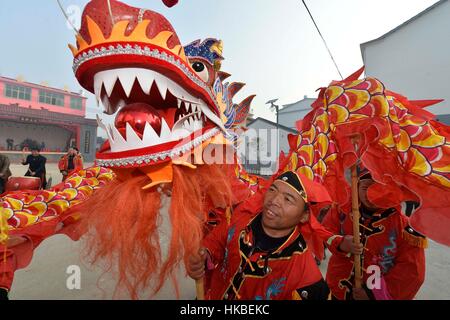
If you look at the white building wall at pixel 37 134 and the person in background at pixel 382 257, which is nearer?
the person in background at pixel 382 257

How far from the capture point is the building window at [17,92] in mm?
17508

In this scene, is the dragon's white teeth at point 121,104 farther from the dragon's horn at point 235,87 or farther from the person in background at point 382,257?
the dragon's horn at point 235,87

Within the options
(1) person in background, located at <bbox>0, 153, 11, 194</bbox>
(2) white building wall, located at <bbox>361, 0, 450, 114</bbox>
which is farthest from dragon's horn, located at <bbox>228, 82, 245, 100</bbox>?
(2) white building wall, located at <bbox>361, 0, 450, 114</bbox>

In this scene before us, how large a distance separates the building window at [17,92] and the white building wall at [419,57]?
2169 cm

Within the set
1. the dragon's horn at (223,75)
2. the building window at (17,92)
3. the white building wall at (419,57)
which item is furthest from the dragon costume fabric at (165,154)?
the building window at (17,92)

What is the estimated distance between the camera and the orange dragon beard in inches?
34.3

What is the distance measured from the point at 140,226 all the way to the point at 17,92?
2286 cm

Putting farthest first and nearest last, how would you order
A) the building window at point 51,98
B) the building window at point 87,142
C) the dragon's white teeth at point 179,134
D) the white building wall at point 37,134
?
the building window at point 51,98
the building window at point 87,142
the white building wall at point 37,134
the dragon's white teeth at point 179,134

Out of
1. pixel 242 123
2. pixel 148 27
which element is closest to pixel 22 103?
pixel 242 123

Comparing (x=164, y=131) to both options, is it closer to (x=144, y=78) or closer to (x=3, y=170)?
(x=144, y=78)

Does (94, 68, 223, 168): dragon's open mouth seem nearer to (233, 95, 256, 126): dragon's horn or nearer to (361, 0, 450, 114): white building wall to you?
(233, 95, 256, 126): dragon's horn

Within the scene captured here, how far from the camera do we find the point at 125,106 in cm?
93

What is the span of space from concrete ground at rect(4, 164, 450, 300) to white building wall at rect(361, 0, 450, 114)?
22.8 feet
